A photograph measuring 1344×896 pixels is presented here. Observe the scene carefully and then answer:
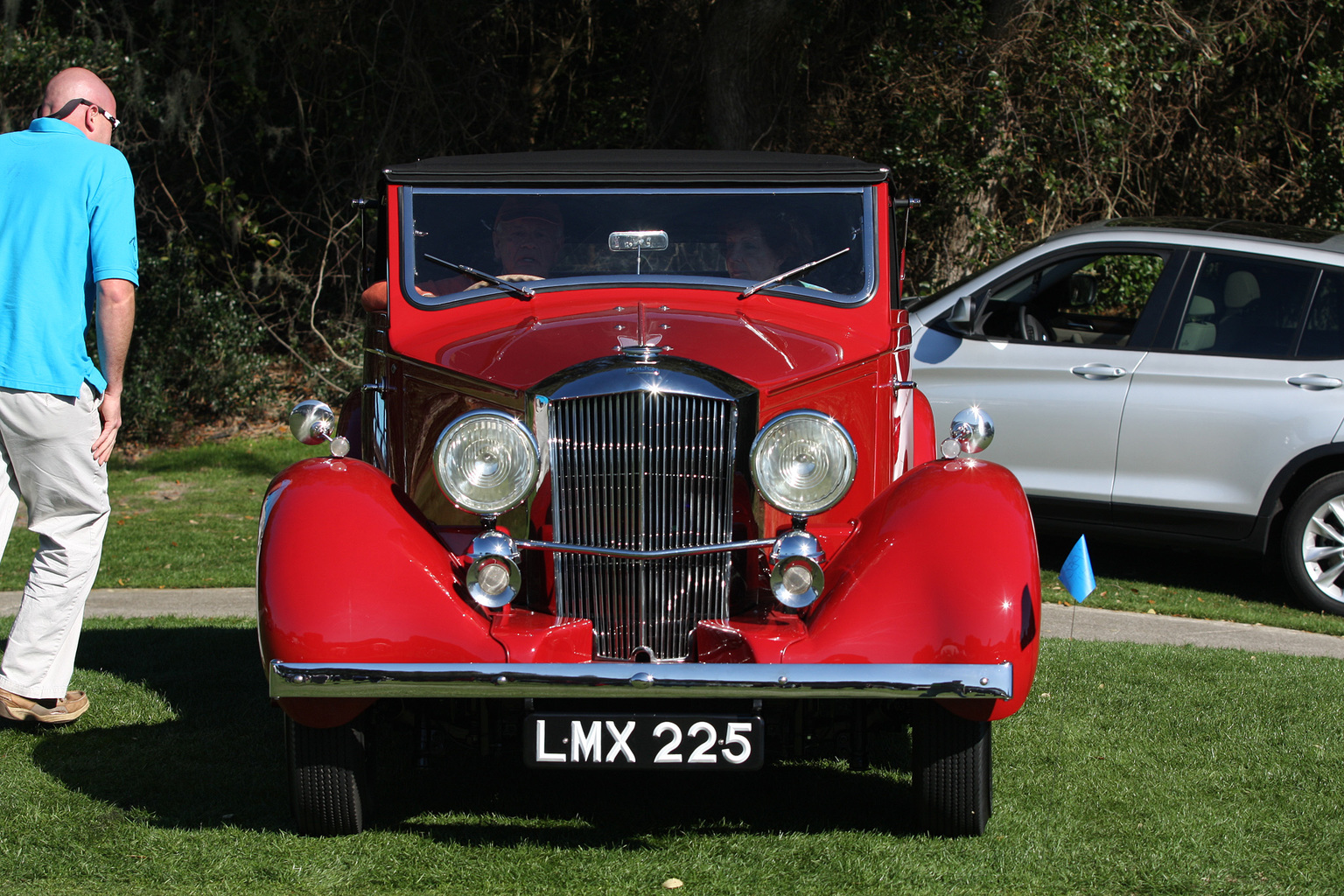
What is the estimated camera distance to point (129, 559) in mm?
7750

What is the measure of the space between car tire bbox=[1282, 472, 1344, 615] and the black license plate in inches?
Answer: 179

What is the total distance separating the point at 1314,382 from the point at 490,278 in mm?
4469

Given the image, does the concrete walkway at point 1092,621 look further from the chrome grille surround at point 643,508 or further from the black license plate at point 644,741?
the black license plate at point 644,741

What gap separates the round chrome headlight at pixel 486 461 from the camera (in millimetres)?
3520

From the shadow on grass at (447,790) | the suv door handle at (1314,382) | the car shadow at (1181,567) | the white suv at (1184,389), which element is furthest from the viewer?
the car shadow at (1181,567)

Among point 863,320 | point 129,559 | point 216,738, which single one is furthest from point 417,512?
point 129,559

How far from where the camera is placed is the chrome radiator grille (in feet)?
11.9

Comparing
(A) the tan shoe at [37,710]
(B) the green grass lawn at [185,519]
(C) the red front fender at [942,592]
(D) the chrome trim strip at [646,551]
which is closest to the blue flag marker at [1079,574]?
(C) the red front fender at [942,592]

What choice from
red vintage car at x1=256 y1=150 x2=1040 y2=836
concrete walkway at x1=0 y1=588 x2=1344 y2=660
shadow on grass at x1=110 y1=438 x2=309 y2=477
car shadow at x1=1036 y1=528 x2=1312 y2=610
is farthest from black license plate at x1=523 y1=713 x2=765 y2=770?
shadow on grass at x1=110 y1=438 x2=309 y2=477

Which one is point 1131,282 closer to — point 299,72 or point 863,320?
point 863,320

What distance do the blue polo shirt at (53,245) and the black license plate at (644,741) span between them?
2.25m

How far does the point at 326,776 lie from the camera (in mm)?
3523

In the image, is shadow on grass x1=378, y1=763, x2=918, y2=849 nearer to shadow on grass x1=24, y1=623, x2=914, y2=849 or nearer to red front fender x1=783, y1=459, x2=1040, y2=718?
shadow on grass x1=24, y1=623, x2=914, y2=849

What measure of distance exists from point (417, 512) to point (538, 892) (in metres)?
1.16
